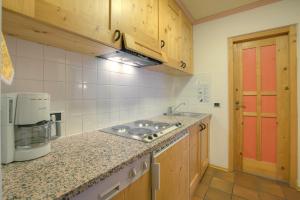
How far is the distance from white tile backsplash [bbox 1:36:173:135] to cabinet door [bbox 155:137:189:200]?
63cm

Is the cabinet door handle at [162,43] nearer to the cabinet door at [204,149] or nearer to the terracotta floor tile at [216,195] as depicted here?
the cabinet door at [204,149]

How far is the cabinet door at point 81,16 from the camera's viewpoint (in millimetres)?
684

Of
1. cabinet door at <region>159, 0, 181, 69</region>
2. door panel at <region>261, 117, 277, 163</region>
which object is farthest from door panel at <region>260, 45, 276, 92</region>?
cabinet door at <region>159, 0, 181, 69</region>

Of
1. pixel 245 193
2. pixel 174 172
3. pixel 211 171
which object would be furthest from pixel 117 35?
pixel 211 171

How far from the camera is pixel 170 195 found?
1153 millimetres

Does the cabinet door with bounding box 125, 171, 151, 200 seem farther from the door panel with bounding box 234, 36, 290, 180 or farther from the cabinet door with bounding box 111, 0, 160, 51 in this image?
the door panel with bounding box 234, 36, 290, 180


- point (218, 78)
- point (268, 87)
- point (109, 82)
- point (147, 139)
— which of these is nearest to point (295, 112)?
point (268, 87)

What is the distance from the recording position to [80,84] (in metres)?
1.20

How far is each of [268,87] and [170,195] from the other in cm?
192

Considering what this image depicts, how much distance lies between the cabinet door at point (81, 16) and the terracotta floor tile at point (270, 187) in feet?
7.53

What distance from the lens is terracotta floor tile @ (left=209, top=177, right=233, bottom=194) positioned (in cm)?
184

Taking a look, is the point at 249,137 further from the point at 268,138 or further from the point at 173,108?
the point at 173,108

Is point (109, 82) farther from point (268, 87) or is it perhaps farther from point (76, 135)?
point (268, 87)

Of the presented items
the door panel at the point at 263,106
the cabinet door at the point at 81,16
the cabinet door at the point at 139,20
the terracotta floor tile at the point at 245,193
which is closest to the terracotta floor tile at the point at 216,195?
the terracotta floor tile at the point at 245,193
